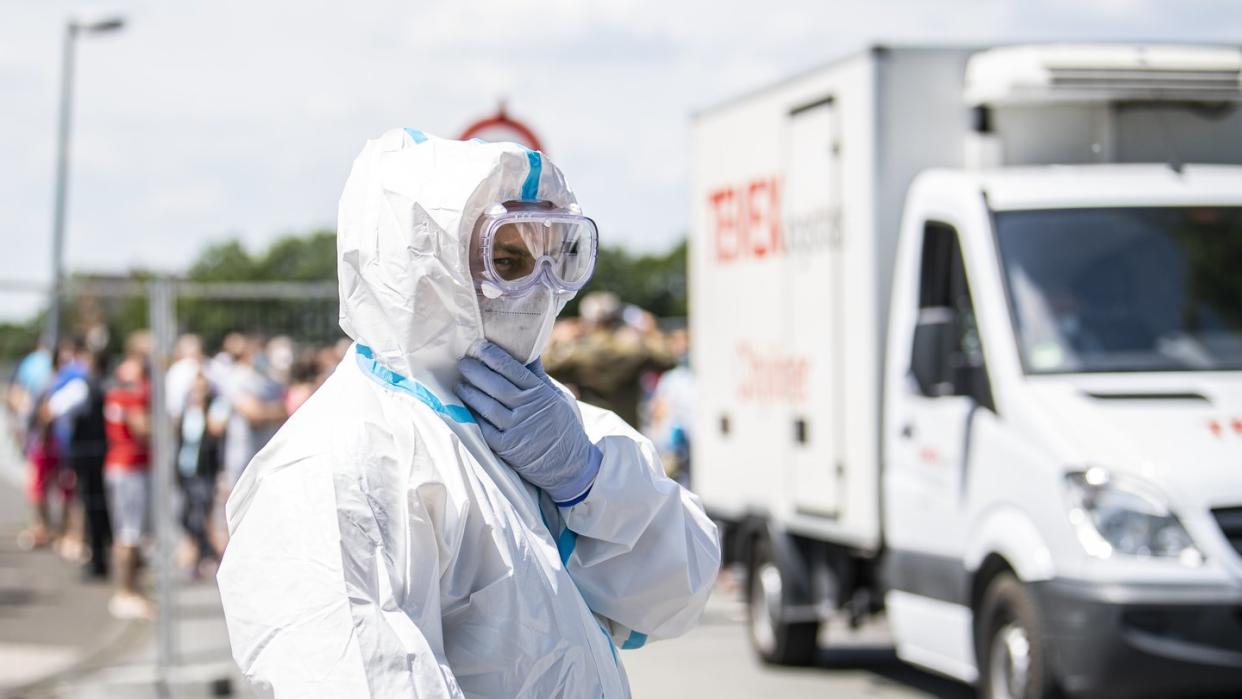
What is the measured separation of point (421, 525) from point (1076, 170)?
5970 millimetres

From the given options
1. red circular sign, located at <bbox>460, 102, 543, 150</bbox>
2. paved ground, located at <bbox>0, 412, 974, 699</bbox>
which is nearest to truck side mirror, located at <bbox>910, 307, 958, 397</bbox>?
red circular sign, located at <bbox>460, 102, 543, 150</bbox>

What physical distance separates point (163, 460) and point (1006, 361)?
14.8 feet

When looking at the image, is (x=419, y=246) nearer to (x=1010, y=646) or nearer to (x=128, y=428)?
(x=1010, y=646)

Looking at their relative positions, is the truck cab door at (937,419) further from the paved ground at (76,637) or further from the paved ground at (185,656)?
the paved ground at (76,637)

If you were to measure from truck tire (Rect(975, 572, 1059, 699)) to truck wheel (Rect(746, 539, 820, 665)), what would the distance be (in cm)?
254

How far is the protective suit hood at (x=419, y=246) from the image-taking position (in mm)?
2365

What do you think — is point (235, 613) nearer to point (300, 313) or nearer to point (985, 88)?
point (985, 88)

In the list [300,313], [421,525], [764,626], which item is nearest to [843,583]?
[764,626]

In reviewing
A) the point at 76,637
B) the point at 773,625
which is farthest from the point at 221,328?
the point at 773,625

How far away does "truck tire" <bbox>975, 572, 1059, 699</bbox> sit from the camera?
6395 mm

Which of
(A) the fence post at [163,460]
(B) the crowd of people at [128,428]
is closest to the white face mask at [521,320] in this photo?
(A) the fence post at [163,460]

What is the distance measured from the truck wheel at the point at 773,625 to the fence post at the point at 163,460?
335 cm

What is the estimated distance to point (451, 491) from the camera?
227 centimetres

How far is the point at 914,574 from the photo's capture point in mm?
7766
